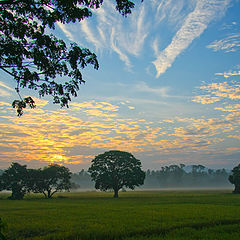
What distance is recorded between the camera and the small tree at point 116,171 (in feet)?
236

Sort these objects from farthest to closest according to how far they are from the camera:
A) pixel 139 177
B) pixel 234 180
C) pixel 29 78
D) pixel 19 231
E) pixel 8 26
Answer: pixel 234 180, pixel 139 177, pixel 19 231, pixel 29 78, pixel 8 26

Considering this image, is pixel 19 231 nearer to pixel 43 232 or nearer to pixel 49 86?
pixel 43 232

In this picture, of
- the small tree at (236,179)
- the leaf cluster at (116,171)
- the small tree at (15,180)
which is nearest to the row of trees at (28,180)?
the small tree at (15,180)

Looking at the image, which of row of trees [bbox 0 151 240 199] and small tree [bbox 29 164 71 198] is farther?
small tree [bbox 29 164 71 198]

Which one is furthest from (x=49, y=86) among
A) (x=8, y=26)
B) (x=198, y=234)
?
(x=198, y=234)

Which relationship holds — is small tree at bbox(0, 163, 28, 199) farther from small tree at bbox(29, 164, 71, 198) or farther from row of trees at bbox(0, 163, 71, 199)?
small tree at bbox(29, 164, 71, 198)

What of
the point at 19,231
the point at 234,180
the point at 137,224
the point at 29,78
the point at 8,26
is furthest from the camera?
the point at 234,180

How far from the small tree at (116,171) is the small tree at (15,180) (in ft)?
74.6

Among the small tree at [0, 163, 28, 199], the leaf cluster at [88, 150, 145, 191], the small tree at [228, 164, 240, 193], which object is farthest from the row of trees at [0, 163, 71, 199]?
the small tree at [228, 164, 240, 193]

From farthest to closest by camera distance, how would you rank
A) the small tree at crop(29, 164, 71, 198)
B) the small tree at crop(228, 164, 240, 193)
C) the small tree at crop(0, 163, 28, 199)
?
1. the small tree at crop(228, 164, 240, 193)
2. the small tree at crop(29, 164, 71, 198)
3. the small tree at crop(0, 163, 28, 199)

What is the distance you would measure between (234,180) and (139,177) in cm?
3538

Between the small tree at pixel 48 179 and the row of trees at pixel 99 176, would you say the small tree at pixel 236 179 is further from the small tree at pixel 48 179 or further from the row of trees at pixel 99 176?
Answer: the small tree at pixel 48 179

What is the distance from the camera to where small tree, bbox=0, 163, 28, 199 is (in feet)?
242

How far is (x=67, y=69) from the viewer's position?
17641 millimetres
